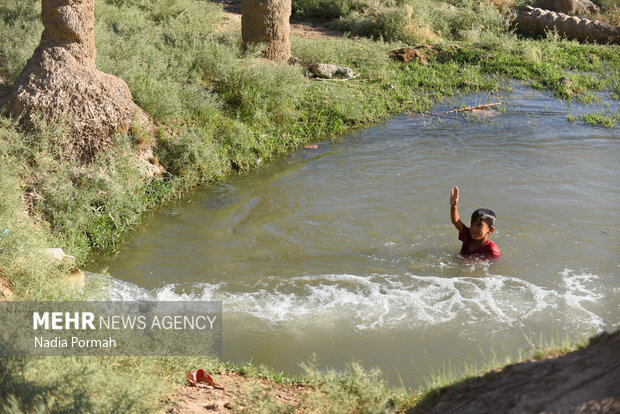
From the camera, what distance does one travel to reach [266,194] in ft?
29.2

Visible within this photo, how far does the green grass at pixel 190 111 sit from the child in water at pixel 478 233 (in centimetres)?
288

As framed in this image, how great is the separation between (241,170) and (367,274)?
352cm

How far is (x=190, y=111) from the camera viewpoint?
961cm

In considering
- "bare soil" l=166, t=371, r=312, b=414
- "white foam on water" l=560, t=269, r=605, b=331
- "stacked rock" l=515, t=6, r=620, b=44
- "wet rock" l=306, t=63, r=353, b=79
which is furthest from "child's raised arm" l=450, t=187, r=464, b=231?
"stacked rock" l=515, t=6, r=620, b=44

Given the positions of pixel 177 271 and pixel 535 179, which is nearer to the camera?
pixel 177 271

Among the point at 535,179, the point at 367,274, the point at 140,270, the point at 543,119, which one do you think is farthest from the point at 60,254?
the point at 543,119

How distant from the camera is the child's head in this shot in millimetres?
6738

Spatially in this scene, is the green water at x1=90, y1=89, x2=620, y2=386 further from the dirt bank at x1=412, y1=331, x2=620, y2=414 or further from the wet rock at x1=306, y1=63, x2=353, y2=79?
the wet rock at x1=306, y1=63, x2=353, y2=79

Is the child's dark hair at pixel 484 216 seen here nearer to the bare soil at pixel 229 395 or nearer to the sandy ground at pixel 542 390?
the bare soil at pixel 229 395

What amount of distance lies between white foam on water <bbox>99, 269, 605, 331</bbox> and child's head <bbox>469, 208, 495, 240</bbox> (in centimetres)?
45

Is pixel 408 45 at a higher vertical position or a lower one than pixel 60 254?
higher

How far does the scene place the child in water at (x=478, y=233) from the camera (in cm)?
677

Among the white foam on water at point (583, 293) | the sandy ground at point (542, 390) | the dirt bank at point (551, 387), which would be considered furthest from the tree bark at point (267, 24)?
the dirt bank at point (551, 387)

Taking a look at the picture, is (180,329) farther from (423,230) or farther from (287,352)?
(423,230)
